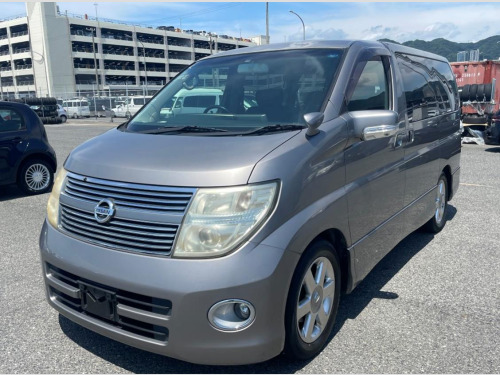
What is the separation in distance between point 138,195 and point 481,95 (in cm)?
1768

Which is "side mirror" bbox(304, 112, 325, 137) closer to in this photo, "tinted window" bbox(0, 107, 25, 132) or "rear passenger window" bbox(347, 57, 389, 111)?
"rear passenger window" bbox(347, 57, 389, 111)

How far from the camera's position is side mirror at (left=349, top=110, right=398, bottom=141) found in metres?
3.06

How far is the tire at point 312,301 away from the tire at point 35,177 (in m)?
6.62

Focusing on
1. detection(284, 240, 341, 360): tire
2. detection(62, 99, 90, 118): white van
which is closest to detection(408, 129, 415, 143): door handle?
detection(284, 240, 341, 360): tire

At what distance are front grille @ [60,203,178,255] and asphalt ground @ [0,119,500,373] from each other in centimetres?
82

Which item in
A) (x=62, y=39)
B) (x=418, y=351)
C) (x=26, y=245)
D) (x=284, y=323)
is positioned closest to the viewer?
(x=284, y=323)

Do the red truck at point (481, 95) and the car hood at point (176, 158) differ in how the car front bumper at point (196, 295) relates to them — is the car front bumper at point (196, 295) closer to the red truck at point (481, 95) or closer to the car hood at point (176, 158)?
the car hood at point (176, 158)

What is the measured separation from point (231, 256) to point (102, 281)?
2.42 feet

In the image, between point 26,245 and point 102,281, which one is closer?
point 102,281

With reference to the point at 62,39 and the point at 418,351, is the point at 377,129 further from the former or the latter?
the point at 62,39

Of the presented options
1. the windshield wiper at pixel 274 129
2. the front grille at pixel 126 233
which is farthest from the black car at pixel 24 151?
the windshield wiper at pixel 274 129

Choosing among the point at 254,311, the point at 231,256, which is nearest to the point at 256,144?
the point at 231,256

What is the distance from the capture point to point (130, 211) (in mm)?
2477

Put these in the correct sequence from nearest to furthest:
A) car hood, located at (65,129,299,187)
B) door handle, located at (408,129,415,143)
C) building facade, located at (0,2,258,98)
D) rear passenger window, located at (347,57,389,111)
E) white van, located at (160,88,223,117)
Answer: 1. car hood, located at (65,129,299,187)
2. rear passenger window, located at (347,57,389,111)
3. white van, located at (160,88,223,117)
4. door handle, located at (408,129,415,143)
5. building facade, located at (0,2,258,98)
